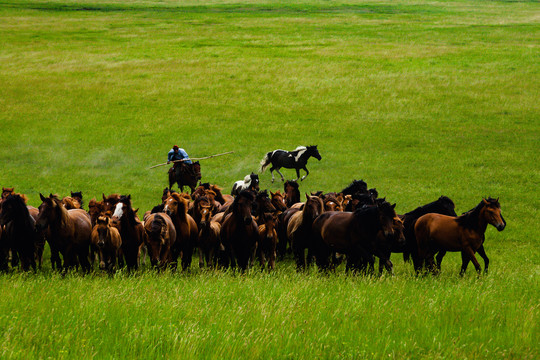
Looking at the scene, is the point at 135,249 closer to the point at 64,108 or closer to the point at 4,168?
the point at 4,168

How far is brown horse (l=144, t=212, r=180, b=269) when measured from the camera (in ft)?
41.5

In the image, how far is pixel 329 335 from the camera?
6883 millimetres

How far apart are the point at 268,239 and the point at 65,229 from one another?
14.8 feet

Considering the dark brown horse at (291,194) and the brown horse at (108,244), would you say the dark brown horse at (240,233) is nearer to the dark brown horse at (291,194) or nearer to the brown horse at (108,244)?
the brown horse at (108,244)

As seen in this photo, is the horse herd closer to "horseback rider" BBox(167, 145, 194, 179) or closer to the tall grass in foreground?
the tall grass in foreground

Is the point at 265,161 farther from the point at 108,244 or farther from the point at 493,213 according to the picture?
the point at 493,213

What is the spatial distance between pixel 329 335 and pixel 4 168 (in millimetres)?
27755

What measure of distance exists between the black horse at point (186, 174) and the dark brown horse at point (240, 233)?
421 inches

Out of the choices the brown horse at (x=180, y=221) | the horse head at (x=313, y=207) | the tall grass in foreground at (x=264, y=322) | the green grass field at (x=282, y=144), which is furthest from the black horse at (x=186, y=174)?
the tall grass in foreground at (x=264, y=322)

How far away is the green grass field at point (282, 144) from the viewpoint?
6.84 meters

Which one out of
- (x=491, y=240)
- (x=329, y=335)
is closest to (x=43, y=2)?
(x=491, y=240)

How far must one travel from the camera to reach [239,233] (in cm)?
1359

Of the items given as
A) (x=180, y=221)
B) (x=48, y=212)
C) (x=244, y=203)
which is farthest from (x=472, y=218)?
(x=48, y=212)

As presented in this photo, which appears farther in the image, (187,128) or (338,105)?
(338,105)
